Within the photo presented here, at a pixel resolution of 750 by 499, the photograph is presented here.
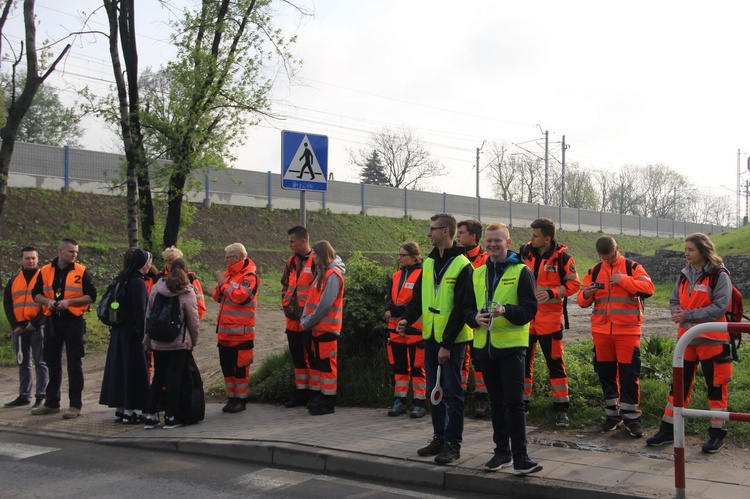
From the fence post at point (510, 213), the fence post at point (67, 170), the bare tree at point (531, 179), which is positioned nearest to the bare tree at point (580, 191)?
the bare tree at point (531, 179)

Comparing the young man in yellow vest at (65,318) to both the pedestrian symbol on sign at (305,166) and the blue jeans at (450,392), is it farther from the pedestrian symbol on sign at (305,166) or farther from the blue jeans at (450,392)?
the blue jeans at (450,392)

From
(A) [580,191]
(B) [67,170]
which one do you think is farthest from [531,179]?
(B) [67,170]

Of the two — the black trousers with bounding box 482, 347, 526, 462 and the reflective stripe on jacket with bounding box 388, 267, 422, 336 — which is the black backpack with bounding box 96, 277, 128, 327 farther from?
the black trousers with bounding box 482, 347, 526, 462

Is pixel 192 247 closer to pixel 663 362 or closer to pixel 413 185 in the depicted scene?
pixel 663 362

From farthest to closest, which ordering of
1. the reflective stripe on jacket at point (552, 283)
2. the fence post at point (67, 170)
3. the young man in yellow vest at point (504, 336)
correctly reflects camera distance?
the fence post at point (67, 170), the reflective stripe on jacket at point (552, 283), the young man in yellow vest at point (504, 336)

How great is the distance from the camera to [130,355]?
8898 mm

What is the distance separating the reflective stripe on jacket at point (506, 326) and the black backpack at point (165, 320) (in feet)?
12.3

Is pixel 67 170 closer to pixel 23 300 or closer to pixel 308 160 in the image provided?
pixel 23 300

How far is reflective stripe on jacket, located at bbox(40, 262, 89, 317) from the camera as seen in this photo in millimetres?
9430

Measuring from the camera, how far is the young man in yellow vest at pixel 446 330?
6246 millimetres

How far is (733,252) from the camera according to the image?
25.2m

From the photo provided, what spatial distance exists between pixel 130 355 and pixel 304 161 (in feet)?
10.7

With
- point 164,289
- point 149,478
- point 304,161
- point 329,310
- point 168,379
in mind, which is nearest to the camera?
point 149,478

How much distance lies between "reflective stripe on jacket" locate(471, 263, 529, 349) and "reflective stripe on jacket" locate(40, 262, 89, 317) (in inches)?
225
